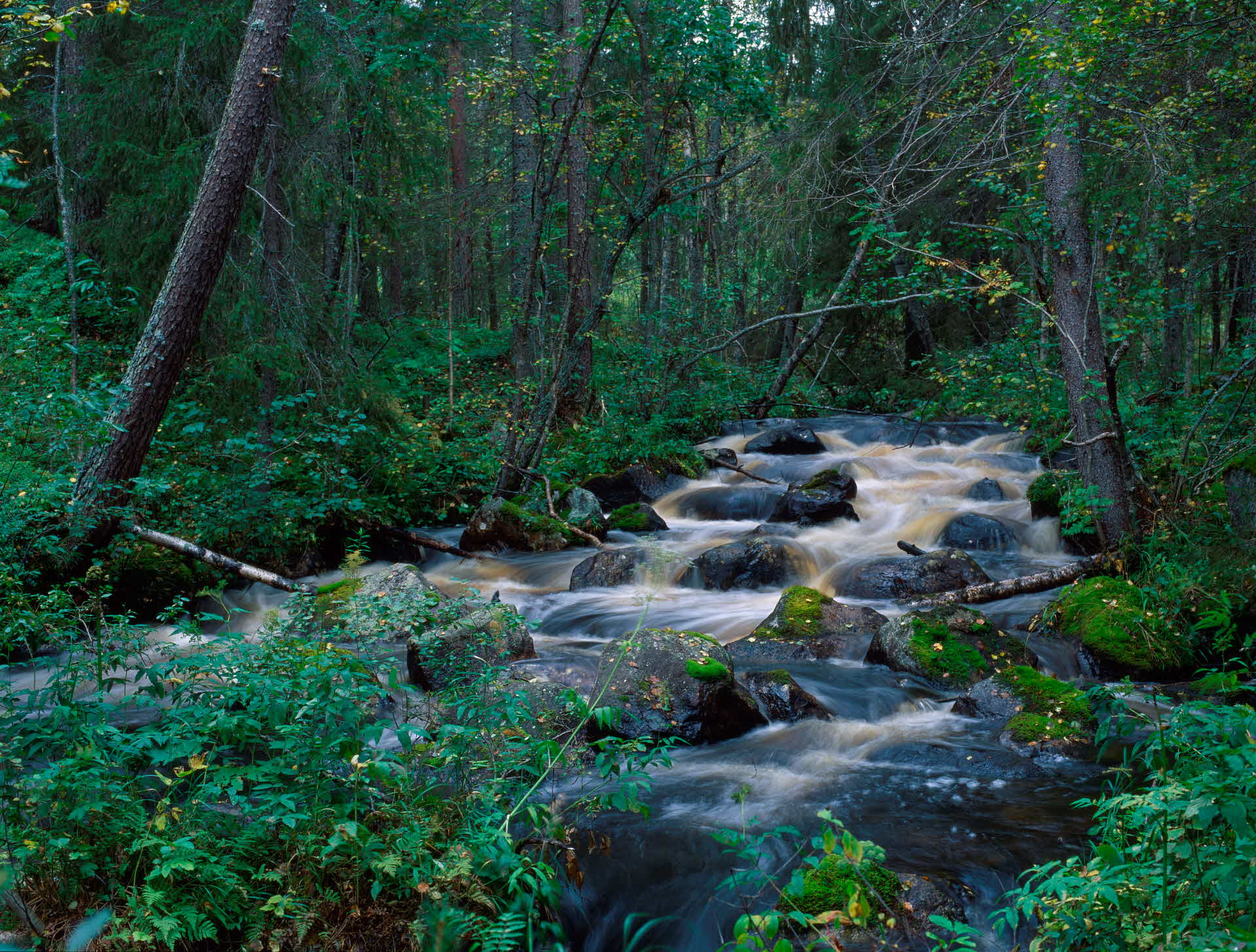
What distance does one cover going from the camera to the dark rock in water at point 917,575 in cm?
922

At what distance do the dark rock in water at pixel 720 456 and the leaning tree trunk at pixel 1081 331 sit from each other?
23.6ft

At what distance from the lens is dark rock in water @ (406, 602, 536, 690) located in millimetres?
5508

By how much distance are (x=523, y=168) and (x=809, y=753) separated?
12.7 meters

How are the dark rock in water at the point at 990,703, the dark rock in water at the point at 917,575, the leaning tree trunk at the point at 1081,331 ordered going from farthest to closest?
the dark rock in water at the point at 917,575, the leaning tree trunk at the point at 1081,331, the dark rock in water at the point at 990,703

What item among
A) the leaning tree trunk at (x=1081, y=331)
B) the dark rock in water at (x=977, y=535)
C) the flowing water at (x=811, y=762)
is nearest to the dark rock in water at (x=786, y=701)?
the flowing water at (x=811, y=762)

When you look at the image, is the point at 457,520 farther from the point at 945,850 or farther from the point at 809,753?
the point at 945,850

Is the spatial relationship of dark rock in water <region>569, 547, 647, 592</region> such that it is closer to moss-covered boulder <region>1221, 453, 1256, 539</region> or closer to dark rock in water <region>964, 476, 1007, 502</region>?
dark rock in water <region>964, 476, 1007, 502</region>

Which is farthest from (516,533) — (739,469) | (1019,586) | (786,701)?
(1019,586)

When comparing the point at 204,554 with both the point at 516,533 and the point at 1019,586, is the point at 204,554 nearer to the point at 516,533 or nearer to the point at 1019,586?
the point at 516,533

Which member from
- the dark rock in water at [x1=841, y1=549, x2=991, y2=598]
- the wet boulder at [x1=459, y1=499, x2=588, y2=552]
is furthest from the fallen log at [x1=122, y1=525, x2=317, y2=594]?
the dark rock in water at [x1=841, y1=549, x2=991, y2=598]

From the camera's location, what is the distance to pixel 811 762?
19.7 ft

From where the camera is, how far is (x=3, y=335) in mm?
8117

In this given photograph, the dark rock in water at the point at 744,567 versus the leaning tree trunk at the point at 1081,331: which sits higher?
the leaning tree trunk at the point at 1081,331

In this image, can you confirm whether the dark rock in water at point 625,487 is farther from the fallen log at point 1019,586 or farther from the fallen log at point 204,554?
the fallen log at point 204,554
